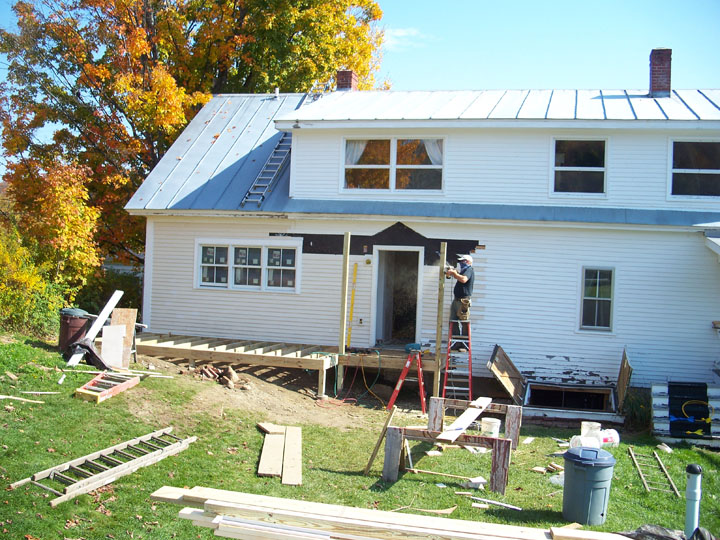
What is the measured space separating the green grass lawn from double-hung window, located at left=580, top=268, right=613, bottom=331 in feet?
12.2

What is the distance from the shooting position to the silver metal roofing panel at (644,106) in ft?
48.0

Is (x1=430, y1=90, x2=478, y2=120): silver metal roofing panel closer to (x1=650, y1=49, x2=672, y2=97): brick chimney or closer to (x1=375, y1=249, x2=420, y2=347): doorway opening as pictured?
(x1=375, y1=249, x2=420, y2=347): doorway opening

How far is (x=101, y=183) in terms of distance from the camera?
70.0ft

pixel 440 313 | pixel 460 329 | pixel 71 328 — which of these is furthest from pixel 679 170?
pixel 71 328

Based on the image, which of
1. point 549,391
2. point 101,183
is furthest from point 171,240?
point 549,391

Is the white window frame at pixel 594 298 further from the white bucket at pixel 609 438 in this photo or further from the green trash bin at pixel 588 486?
the green trash bin at pixel 588 486

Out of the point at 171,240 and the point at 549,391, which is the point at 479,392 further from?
the point at 171,240

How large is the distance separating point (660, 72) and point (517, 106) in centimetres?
378

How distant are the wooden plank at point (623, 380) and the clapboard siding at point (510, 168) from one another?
3.67 metres

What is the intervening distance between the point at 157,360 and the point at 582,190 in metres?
10.2

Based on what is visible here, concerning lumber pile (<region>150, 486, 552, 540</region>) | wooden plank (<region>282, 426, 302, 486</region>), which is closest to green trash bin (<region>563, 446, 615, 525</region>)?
lumber pile (<region>150, 486, 552, 540</region>)

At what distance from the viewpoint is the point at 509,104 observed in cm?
1642

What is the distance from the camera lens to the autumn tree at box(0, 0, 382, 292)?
59.5 ft

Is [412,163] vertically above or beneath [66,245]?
above
